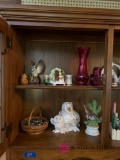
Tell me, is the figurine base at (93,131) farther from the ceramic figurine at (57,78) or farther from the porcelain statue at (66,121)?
the ceramic figurine at (57,78)

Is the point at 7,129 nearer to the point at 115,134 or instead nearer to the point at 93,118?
the point at 93,118

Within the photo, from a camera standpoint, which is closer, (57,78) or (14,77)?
(14,77)

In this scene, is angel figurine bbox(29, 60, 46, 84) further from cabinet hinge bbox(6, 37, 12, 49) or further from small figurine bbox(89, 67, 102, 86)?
small figurine bbox(89, 67, 102, 86)

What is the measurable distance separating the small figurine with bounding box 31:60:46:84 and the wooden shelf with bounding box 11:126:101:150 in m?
0.44

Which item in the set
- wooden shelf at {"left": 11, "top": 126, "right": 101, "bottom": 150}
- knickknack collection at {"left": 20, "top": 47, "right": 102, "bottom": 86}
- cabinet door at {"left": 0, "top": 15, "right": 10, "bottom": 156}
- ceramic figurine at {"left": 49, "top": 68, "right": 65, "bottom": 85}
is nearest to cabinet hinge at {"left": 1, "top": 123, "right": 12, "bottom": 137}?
cabinet door at {"left": 0, "top": 15, "right": 10, "bottom": 156}

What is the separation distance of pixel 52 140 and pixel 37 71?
1.88 feet

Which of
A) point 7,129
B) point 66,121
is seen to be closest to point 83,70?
point 66,121

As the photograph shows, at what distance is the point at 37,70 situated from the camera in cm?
127

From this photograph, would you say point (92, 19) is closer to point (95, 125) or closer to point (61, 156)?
point (95, 125)

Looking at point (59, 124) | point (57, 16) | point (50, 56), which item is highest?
point (57, 16)

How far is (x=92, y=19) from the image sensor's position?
0.95 m

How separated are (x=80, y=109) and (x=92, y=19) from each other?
80cm

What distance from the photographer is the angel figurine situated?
123 centimetres

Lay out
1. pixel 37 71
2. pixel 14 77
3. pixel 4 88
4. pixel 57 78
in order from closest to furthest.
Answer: pixel 4 88 < pixel 14 77 < pixel 57 78 < pixel 37 71
